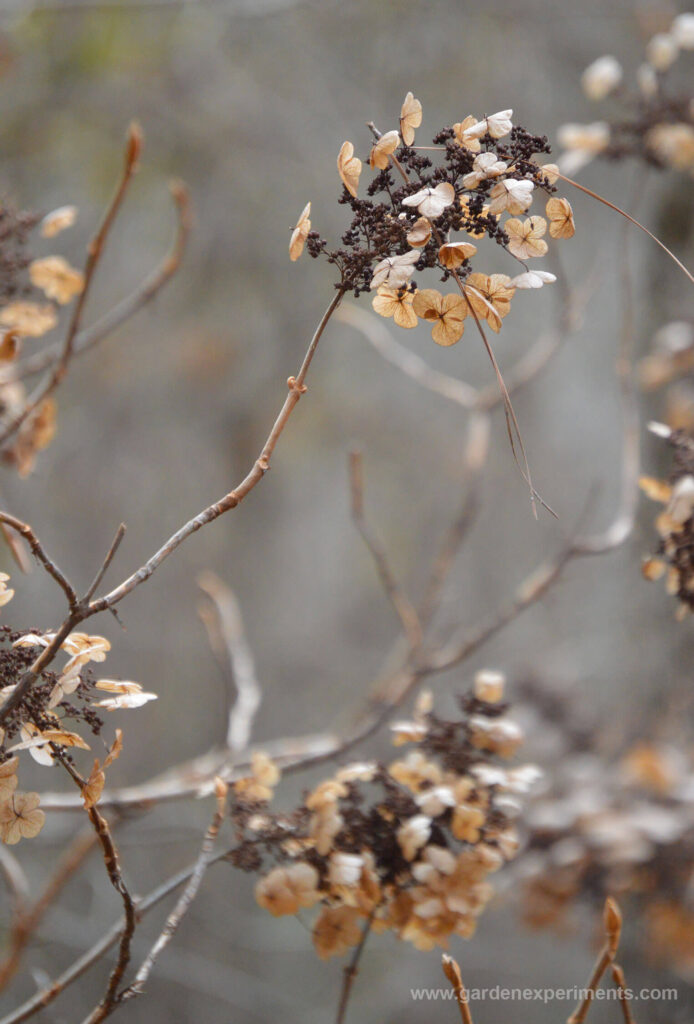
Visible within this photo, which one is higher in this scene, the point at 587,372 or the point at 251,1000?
the point at 587,372

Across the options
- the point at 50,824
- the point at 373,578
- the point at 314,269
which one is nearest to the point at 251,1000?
the point at 50,824

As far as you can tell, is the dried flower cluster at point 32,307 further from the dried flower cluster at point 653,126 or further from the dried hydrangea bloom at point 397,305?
the dried flower cluster at point 653,126

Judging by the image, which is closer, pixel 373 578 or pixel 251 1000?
pixel 251 1000

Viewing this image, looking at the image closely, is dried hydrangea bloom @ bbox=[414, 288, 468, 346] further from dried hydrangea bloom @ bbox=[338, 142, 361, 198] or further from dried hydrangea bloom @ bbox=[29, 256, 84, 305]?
dried hydrangea bloom @ bbox=[29, 256, 84, 305]

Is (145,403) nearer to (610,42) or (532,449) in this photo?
(532,449)

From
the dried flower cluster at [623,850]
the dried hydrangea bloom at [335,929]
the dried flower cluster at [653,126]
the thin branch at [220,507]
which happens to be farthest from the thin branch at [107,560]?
the dried flower cluster at [623,850]

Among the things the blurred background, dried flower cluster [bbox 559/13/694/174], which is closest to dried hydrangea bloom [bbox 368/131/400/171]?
dried flower cluster [bbox 559/13/694/174]
